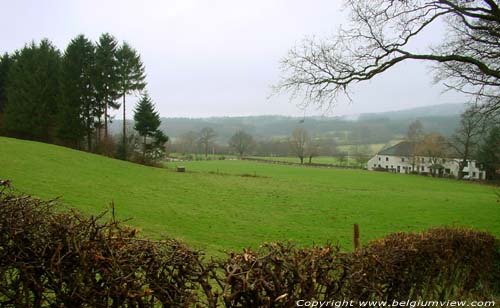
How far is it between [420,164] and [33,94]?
7584 cm

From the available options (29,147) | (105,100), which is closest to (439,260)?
(29,147)

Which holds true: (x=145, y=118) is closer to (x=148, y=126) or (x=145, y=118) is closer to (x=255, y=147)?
(x=148, y=126)

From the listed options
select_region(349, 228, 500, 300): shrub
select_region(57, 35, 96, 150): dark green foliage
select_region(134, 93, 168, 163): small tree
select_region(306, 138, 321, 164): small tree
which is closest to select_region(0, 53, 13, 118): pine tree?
select_region(57, 35, 96, 150): dark green foliage

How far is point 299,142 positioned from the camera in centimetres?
11638

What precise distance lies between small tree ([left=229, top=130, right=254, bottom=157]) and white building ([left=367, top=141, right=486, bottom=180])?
40.0m

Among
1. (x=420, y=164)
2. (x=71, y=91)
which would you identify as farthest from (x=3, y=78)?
(x=420, y=164)

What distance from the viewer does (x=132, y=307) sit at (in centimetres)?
286

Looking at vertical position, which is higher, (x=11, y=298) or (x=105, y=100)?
(x=105, y=100)

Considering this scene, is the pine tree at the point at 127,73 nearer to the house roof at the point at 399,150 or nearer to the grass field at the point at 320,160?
the grass field at the point at 320,160

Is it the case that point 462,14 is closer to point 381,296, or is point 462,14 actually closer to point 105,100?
point 381,296

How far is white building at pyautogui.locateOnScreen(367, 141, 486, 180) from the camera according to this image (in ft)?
235

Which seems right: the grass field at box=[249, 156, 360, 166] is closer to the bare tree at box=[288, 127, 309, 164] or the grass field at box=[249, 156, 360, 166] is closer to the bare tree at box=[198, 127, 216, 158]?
the bare tree at box=[288, 127, 309, 164]

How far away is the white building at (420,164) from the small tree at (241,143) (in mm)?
39954

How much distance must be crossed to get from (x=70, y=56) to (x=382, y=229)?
4776 cm
